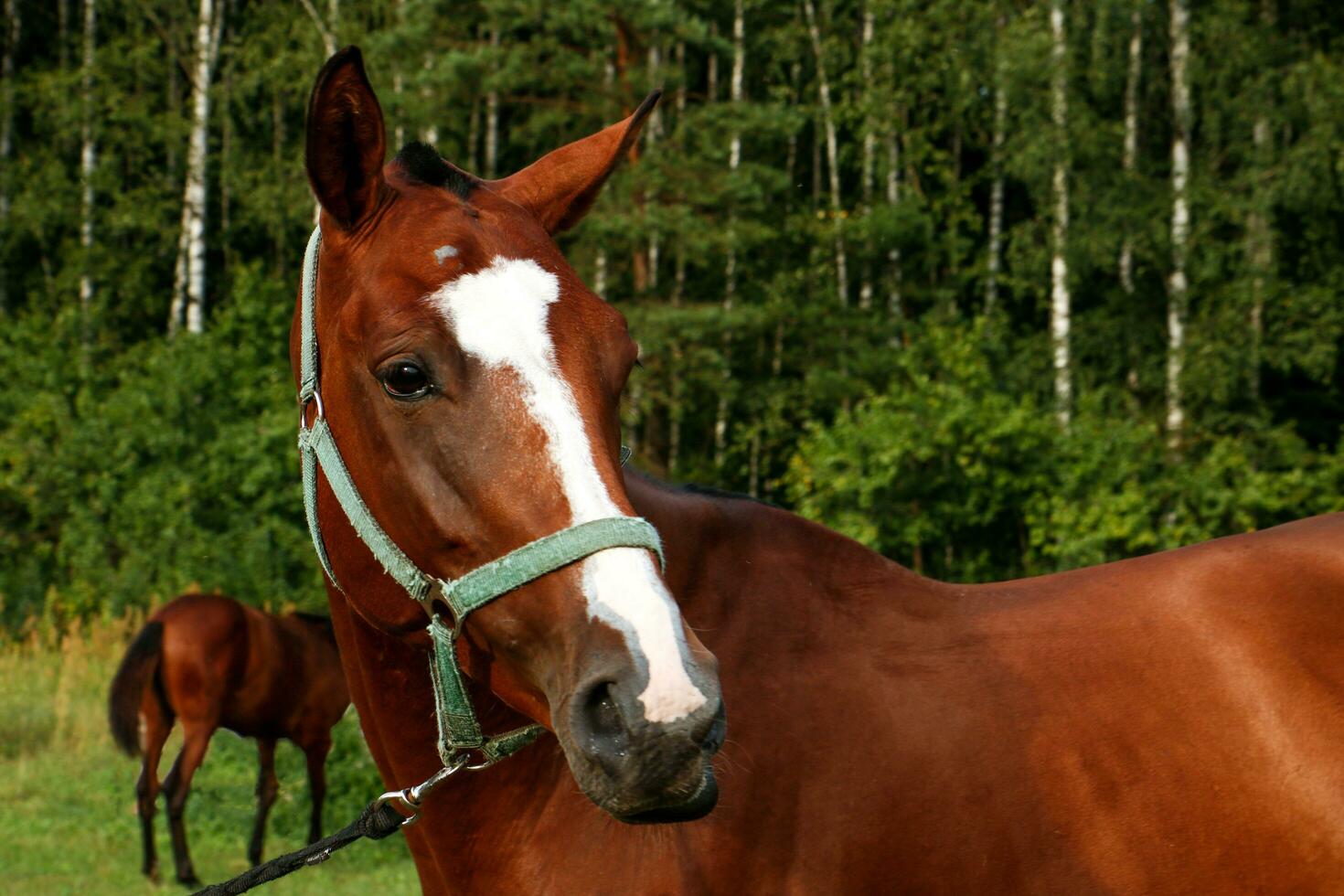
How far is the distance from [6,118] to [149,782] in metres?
22.2

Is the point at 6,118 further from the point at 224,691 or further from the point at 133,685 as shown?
the point at 133,685

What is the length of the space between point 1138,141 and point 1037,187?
7.00 ft

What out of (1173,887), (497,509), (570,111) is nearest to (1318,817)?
(1173,887)

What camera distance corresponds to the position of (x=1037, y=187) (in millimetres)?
18234

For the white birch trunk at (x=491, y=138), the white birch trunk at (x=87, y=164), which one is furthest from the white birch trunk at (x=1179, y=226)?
the white birch trunk at (x=87, y=164)

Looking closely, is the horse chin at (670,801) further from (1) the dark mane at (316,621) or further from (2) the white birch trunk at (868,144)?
(2) the white birch trunk at (868,144)

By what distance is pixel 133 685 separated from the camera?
816 centimetres

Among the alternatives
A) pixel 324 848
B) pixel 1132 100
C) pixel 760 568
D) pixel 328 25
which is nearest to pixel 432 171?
pixel 760 568

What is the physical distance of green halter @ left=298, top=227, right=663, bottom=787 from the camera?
1.72 meters

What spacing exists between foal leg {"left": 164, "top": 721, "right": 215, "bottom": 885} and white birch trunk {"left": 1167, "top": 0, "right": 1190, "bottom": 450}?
12.9 metres

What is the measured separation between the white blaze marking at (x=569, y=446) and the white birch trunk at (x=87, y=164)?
26061 millimetres

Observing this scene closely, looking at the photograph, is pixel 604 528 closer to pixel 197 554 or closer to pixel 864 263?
pixel 197 554

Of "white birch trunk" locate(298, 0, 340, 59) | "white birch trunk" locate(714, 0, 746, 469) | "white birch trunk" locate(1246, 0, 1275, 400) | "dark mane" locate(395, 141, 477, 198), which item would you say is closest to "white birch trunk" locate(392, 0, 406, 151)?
"white birch trunk" locate(298, 0, 340, 59)

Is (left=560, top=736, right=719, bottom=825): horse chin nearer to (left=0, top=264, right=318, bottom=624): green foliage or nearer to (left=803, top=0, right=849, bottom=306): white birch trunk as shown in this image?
(left=0, top=264, right=318, bottom=624): green foliage
